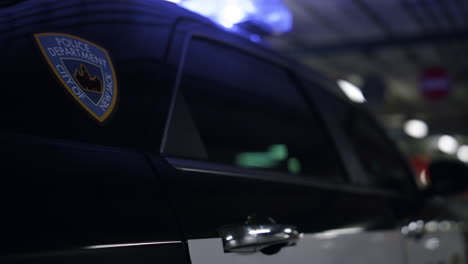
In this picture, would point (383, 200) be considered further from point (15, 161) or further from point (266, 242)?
point (15, 161)

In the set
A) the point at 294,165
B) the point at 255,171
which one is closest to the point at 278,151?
the point at 294,165

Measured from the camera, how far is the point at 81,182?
84 centimetres

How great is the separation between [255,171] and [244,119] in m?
0.20

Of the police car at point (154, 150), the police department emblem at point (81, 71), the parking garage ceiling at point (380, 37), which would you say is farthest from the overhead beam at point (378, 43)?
the police department emblem at point (81, 71)

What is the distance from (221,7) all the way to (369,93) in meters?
7.56

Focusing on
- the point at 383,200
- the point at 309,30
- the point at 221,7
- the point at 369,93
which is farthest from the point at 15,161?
the point at 309,30

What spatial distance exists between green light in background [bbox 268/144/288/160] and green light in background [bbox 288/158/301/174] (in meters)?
0.02

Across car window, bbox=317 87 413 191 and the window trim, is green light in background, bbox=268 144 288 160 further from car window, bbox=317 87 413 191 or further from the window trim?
car window, bbox=317 87 413 191

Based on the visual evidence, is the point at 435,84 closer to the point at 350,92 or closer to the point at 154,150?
the point at 350,92

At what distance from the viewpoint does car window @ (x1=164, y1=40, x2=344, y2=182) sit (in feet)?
4.23

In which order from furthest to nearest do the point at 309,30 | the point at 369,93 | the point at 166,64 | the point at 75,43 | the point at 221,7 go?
the point at 309,30
the point at 369,93
the point at 221,7
the point at 166,64
the point at 75,43

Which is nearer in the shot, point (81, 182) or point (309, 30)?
point (81, 182)

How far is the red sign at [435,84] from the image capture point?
13367 mm

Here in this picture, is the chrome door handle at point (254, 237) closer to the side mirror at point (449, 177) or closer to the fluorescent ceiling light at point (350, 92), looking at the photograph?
the fluorescent ceiling light at point (350, 92)
